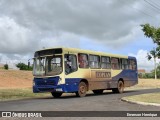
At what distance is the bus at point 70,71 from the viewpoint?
76.5ft

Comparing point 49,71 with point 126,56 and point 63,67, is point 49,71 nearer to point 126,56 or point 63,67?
point 63,67

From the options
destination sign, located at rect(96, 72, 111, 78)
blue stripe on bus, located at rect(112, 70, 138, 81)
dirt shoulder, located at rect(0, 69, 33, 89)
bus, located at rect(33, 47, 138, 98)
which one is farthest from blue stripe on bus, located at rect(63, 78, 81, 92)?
dirt shoulder, located at rect(0, 69, 33, 89)

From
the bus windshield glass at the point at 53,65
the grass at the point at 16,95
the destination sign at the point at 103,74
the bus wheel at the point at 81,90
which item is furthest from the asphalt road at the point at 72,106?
the destination sign at the point at 103,74

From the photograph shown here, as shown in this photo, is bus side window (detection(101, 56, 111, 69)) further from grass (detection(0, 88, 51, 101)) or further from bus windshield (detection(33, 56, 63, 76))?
grass (detection(0, 88, 51, 101))

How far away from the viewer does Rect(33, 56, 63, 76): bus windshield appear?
23375mm

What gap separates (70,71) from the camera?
2375 cm

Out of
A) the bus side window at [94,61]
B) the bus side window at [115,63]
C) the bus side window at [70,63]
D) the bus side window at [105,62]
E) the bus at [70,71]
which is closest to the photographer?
the bus at [70,71]

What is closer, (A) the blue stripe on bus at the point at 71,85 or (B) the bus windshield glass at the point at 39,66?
(A) the blue stripe on bus at the point at 71,85

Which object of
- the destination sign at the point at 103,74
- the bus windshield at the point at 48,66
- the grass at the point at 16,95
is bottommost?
the grass at the point at 16,95

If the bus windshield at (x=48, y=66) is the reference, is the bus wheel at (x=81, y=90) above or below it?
below

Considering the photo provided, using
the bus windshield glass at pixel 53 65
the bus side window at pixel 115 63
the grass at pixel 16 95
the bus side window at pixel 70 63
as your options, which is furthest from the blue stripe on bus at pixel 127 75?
the bus windshield glass at pixel 53 65

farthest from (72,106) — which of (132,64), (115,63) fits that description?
(132,64)

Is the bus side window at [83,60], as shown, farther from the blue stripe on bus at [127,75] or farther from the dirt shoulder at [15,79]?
the dirt shoulder at [15,79]

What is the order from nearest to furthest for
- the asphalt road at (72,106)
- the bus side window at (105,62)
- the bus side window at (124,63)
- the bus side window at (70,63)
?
the asphalt road at (72,106) < the bus side window at (70,63) < the bus side window at (105,62) < the bus side window at (124,63)
